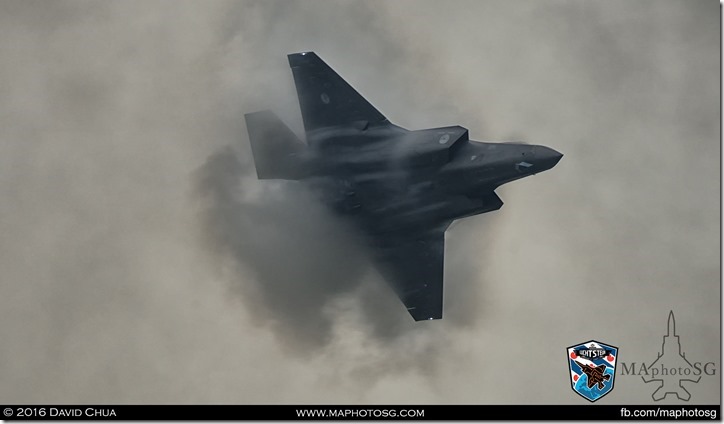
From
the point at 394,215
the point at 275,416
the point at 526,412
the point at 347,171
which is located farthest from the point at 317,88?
the point at 526,412

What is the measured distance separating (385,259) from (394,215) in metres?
4.66

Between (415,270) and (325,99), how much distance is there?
14.0 meters

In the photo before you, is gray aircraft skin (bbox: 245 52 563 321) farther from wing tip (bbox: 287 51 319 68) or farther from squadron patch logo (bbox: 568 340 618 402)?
→ squadron patch logo (bbox: 568 340 618 402)

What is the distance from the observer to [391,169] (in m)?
57.6

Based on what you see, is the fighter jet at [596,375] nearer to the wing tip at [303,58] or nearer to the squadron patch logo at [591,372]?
the squadron patch logo at [591,372]

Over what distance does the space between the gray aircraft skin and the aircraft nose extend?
6 centimetres

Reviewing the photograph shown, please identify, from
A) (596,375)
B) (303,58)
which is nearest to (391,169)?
(303,58)

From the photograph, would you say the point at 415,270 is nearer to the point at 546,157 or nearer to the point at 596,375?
the point at 546,157

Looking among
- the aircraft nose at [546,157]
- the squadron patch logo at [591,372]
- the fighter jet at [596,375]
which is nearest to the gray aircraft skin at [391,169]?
the aircraft nose at [546,157]

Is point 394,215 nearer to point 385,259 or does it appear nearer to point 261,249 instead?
point 385,259

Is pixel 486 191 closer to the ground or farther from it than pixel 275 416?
farther from it

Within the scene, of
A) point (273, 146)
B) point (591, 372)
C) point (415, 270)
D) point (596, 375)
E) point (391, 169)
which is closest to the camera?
point (391, 169)

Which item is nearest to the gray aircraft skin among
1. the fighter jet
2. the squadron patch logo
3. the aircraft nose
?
the aircraft nose

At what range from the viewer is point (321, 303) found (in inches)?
2579
